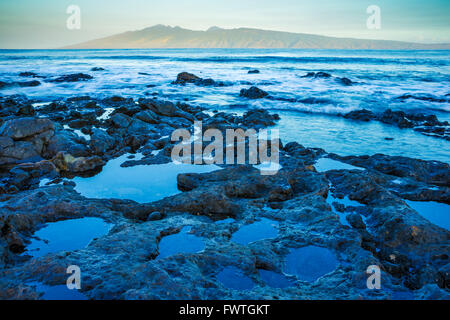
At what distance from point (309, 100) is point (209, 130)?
7.66 m

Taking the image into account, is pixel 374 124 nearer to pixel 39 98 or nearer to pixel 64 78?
pixel 39 98

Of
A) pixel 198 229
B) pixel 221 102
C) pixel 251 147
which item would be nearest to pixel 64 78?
pixel 221 102

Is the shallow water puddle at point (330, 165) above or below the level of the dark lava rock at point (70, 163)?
below

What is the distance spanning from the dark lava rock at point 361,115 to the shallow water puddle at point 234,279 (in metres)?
9.57

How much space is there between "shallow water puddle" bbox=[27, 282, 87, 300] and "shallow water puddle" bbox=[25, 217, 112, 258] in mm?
872

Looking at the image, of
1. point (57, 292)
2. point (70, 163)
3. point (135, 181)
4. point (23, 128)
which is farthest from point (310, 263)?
point (23, 128)

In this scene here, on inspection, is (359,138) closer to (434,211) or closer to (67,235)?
(434,211)

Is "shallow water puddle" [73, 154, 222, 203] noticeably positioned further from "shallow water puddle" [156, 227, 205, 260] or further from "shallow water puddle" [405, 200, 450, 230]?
"shallow water puddle" [405, 200, 450, 230]

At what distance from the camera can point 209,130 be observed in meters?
8.09

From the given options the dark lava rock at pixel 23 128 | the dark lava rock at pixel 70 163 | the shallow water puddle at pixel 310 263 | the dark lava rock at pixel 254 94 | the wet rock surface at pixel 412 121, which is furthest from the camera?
the dark lava rock at pixel 254 94

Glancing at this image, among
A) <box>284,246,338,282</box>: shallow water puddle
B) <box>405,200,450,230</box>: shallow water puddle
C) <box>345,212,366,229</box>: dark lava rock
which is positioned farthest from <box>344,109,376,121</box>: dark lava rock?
<box>284,246,338,282</box>: shallow water puddle

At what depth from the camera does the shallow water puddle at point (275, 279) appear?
274cm

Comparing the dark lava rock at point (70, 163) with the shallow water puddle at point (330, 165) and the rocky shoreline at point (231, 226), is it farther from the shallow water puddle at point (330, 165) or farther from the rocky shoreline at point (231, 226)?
the shallow water puddle at point (330, 165)

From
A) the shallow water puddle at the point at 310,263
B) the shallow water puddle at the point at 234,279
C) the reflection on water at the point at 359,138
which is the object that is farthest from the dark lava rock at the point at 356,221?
the reflection on water at the point at 359,138
